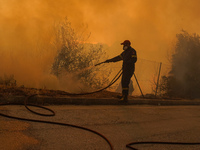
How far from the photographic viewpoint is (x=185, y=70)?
17688 mm

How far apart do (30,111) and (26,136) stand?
1458mm

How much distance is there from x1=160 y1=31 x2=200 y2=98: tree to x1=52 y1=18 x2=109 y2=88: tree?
7.19 metres

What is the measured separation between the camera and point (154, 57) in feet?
114

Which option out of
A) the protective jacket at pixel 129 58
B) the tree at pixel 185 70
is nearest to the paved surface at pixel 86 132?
the protective jacket at pixel 129 58

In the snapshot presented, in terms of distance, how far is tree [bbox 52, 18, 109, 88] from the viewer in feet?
36.4

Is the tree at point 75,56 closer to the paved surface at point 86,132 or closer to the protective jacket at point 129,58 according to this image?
the protective jacket at point 129,58

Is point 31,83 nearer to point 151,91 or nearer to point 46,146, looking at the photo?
point 46,146

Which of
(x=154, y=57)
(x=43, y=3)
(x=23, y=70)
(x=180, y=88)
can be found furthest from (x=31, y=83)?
(x=154, y=57)

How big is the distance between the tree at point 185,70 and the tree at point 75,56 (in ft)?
23.6

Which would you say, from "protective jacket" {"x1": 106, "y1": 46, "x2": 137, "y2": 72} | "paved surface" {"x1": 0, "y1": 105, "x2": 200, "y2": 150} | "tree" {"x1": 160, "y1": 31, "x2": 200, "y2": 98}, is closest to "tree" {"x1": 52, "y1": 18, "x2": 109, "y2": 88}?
"protective jacket" {"x1": 106, "y1": 46, "x2": 137, "y2": 72}

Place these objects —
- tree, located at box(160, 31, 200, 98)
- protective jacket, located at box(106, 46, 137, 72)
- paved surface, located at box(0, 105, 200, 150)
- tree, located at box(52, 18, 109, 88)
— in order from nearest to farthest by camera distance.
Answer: paved surface, located at box(0, 105, 200, 150) < protective jacket, located at box(106, 46, 137, 72) < tree, located at box(52, 18, 109, 88) < tree, located at box(160, 31, 200, 98)

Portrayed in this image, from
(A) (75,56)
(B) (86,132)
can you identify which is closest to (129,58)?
(B) (86,132)

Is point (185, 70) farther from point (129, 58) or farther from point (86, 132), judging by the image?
point (86, 132)

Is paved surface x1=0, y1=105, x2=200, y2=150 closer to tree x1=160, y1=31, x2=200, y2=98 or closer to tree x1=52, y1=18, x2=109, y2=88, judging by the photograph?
tree x1=52, y1=18, x2=109, y2=88
